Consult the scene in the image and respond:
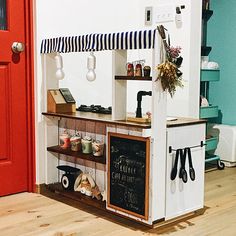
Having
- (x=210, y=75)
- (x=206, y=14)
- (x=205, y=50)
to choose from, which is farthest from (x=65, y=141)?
(x=206, y=14)

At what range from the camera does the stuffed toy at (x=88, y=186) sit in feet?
10.2

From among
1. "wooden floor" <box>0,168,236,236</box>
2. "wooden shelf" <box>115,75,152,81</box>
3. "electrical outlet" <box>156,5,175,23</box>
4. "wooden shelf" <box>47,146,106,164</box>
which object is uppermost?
"electrical outlet" <box>156,5,175,23</box>

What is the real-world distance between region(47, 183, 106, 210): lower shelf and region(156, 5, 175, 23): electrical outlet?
1825mm

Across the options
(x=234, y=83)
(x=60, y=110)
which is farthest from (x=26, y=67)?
(x=234, y=83)

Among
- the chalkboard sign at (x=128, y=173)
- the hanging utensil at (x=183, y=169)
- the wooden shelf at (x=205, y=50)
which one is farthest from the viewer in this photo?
the wooden shelf at (x=205, y=50)

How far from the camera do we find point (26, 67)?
3346 mm

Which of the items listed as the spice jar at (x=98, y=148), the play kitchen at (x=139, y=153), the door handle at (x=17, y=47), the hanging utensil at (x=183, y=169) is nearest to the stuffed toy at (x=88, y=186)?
the play kitchen at (x=139, y=153)

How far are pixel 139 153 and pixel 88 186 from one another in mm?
682

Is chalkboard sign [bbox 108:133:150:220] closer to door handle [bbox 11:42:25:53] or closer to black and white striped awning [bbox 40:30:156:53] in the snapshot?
black and white striped awning [bbox 40:30:156:53]

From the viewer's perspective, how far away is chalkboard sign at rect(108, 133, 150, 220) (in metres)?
2.62

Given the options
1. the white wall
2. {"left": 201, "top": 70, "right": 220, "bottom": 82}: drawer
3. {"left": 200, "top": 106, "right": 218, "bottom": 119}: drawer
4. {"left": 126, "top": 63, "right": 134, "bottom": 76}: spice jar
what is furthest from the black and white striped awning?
{"left": 200, "top": 106, "right": 218, "bottom": 119}: drawer

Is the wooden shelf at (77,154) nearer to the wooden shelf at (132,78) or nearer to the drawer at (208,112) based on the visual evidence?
the wooden shelf at (132,78)

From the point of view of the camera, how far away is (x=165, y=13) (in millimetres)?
3980

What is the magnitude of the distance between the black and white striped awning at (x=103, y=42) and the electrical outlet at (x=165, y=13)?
1275 millimetres
